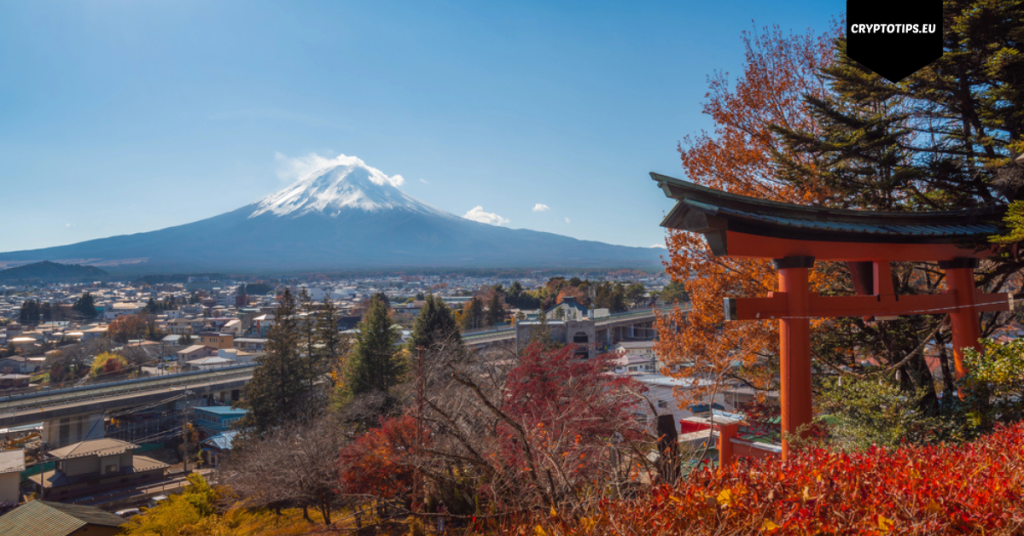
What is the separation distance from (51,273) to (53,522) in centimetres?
22096

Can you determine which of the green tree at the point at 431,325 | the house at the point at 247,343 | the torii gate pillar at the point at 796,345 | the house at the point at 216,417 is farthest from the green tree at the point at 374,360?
the house at the point at 247,343

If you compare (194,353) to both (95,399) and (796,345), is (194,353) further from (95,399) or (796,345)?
(796,345)

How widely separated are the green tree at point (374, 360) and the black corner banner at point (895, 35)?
772 inches

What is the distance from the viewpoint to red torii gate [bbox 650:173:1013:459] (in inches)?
191

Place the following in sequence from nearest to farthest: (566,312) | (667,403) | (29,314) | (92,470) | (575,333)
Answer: (667,403) → (92,470) → (575,333) → (566,312) → (29,314)

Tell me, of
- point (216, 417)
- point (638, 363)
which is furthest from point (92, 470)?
point (638, 363)

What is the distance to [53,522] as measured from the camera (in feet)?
35.0

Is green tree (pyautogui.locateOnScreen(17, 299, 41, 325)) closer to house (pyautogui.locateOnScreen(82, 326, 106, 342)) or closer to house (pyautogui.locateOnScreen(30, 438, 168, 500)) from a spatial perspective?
house (pyautogui.locateOnScreen(82, 326, 106, 342))

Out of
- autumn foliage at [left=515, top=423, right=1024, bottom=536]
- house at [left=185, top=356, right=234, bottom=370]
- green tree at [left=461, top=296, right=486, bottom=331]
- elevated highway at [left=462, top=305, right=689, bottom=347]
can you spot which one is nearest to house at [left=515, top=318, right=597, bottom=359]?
elevated highway at [left=462, top=305, right=689, bottom=347]

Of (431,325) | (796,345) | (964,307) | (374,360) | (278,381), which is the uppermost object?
(964,307)

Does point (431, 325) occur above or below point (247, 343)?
above

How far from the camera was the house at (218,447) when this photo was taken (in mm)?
24289

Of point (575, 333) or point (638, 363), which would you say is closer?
point (638, 363)

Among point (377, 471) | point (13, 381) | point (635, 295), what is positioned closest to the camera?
point (377, 471)
